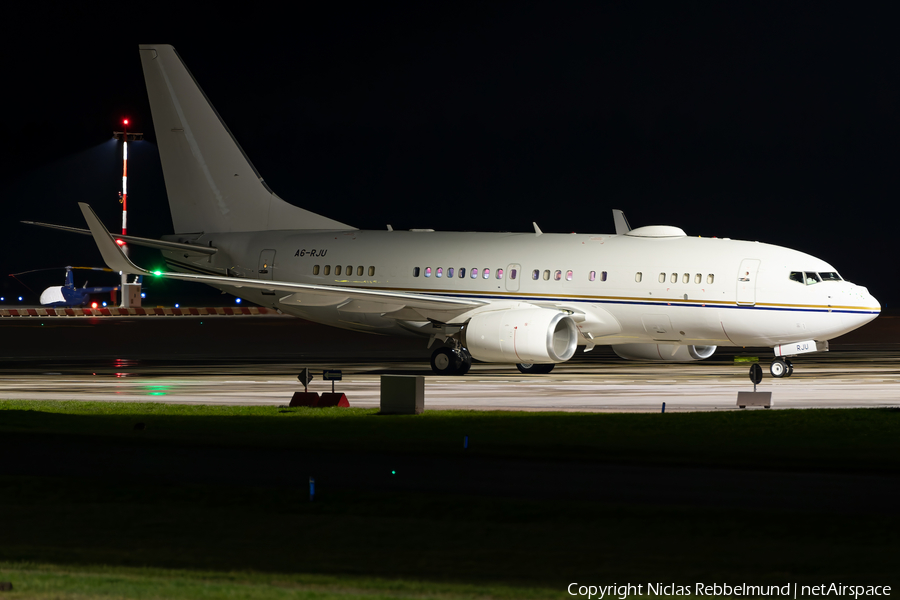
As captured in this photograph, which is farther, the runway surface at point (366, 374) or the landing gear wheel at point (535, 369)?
the landing gear wheel at point (535, 369)

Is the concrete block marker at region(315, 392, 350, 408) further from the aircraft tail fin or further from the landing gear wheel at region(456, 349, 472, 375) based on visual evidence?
the aircraft tail fin

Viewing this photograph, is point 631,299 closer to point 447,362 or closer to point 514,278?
point 514,278

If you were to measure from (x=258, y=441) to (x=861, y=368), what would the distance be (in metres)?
23.5

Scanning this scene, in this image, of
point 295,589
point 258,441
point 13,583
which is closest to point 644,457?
point 258,441

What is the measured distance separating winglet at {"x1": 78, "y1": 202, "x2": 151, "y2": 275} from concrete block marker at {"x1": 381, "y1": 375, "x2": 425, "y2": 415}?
44.1ft

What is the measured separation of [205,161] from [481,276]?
1157 centimetres

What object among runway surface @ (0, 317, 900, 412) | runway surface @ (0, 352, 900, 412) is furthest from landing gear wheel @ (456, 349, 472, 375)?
runway surface @ (0, 317, 900, 412)

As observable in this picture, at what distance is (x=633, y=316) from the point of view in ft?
103

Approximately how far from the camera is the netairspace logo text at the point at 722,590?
8469 millimetres

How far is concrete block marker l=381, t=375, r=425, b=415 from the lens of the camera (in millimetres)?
20812

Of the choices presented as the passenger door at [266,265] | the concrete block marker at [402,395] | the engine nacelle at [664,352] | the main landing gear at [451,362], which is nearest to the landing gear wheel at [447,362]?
the main landing gear at [451,362]

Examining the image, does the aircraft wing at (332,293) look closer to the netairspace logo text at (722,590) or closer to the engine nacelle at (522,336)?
the engine nacelle at (522,336)

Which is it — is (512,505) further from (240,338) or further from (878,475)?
(240,338)

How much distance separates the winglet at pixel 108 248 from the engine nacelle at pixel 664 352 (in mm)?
14255
